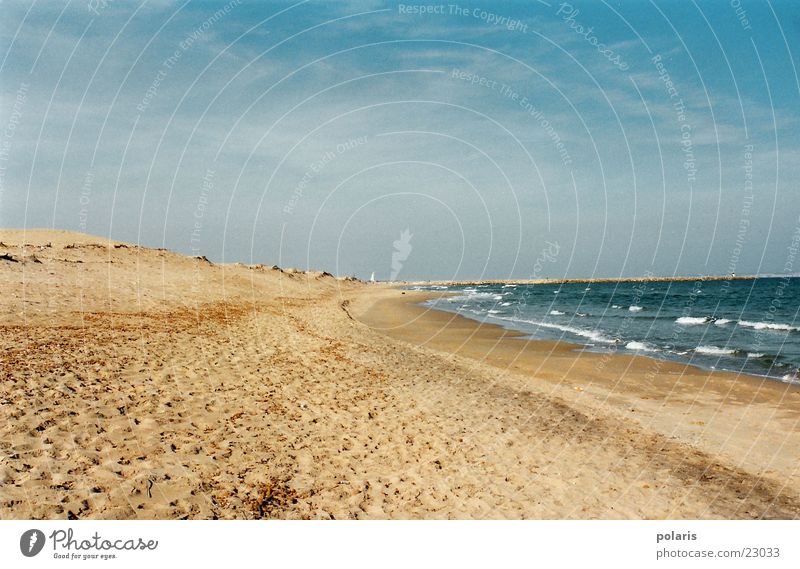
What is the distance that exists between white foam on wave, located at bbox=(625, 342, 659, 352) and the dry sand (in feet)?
21.1

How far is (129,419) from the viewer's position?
9.02 m

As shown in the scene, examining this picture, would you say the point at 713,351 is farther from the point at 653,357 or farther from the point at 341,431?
the point at 341,431

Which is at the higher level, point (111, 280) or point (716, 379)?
point (111, 280)

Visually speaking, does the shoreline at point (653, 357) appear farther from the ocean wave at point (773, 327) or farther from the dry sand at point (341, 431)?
the ocean wave at point (773, 327)

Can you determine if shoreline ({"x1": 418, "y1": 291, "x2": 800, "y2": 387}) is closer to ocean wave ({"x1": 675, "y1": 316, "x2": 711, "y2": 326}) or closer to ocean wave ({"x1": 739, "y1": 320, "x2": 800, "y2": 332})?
ocean wave ({"x1": 675, "y1": 316, "x2": 711, "y2": 326})

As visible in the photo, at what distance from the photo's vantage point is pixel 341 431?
10453 millimetres

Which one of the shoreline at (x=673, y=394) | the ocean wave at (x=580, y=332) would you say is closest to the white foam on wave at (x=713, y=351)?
the shoreline at (x=673, y=394)

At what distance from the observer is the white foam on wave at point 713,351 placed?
26.1 metres

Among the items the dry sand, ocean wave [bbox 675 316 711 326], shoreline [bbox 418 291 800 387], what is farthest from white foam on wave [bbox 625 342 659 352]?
ocean wave [bbox 675 316 711 326]

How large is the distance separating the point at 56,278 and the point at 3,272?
2.23m

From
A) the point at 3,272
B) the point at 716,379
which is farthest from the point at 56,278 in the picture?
the point at 716,379

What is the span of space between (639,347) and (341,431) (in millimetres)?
23918
